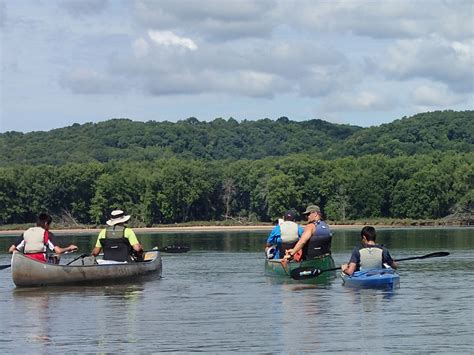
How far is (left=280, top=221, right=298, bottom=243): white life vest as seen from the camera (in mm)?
27952

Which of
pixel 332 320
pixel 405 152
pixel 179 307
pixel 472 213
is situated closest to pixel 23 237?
pixel 179 307

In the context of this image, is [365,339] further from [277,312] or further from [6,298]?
[6,298]

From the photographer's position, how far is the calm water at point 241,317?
16.0 m

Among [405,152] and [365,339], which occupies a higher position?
[405,152]

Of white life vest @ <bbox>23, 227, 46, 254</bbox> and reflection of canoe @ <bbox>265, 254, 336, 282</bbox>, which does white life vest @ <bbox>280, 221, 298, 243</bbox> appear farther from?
white life vest @ <bbox>23, 227, 46, 254</bbox>

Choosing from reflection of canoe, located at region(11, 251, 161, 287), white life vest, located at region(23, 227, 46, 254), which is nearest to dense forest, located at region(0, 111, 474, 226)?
reflection of canoe, located at region(11, 251, 161, 287)

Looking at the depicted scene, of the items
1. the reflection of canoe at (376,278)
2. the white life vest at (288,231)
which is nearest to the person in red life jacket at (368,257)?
the reflection of canoe at (376,278)

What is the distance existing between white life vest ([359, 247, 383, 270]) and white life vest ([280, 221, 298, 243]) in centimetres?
449

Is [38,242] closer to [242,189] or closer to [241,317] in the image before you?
[241,317]

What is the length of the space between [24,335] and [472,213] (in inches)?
4181

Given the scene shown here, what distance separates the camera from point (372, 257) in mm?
23469

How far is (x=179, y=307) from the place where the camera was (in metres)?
21.6

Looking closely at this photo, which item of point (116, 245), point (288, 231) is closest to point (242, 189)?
point (288, 231)

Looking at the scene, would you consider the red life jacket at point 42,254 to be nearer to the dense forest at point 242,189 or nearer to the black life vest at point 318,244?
the black life vest at point 318,244
